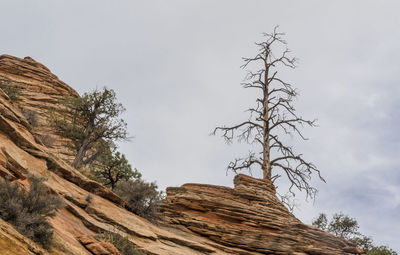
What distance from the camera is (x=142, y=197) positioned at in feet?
42.3

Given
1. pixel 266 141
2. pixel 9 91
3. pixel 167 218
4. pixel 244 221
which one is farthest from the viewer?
pixel 9 91

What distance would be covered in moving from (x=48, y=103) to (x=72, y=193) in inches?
1137

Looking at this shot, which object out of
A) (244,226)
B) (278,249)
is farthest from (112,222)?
(278,249)

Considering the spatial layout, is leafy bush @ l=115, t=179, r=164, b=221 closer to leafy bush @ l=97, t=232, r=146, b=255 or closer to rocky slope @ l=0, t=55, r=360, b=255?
rocky slope @ l=0, t=55, r=360, b=255

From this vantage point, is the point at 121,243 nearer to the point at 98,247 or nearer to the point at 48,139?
the point at 98,247

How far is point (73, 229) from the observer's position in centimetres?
762

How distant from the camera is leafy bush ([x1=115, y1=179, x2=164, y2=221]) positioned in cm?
1270

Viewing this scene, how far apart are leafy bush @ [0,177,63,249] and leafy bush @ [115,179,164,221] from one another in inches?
258

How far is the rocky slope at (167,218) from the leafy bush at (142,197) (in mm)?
747

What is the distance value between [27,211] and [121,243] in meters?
3.22

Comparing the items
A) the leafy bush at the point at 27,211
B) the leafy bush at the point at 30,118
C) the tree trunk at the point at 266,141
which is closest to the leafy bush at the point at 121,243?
the leafy bush at the point at 27,211

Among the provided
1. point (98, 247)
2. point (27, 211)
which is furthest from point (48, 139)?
point (27, 211)

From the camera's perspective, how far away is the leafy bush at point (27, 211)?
5.47m

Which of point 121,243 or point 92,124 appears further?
point 92,124
